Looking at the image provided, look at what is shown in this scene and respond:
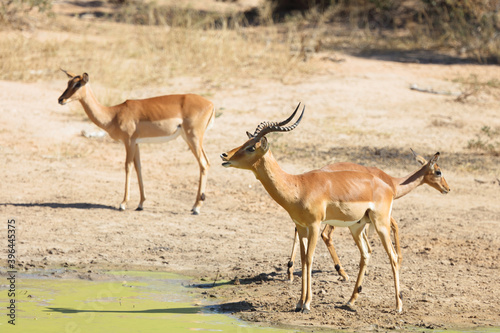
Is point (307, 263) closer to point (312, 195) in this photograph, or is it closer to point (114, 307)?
point (312, 195)

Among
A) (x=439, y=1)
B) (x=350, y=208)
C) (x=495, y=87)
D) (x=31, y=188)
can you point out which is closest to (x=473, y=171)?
(x=495, y=87)

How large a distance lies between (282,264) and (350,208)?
6.09ft

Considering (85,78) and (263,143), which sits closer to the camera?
(263,143)

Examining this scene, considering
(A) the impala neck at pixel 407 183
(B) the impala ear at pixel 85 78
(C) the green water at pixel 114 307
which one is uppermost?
(B) the impala ear at pixel 85 78

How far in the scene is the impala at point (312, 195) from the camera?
6078 millimetres

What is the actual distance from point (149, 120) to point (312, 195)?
13.5ft

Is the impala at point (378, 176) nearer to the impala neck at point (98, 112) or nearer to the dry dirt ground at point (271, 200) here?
the dry dirt ground at point (271, 200)

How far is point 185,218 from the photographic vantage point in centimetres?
952

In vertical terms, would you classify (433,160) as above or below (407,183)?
above

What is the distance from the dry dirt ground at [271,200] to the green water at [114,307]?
263 millimetres

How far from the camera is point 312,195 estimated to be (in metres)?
6.18

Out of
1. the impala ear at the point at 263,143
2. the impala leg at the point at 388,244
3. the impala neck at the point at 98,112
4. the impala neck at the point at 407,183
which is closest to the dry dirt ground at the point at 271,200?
the impala leg at the point at 388,244

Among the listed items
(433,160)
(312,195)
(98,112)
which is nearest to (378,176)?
(433,160)

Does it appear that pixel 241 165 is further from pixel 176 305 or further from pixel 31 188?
pixel 31 188
